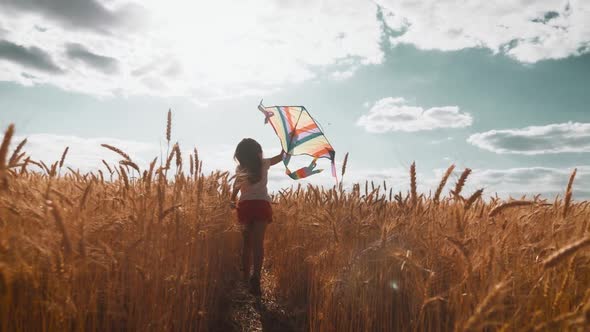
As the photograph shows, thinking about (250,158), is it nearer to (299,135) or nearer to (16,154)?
(299,135)

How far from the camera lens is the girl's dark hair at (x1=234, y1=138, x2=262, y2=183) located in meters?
5.08

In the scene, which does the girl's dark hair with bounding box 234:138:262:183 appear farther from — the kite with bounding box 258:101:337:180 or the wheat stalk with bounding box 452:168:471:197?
the wheat stalk with bounding box 452:168:471:197

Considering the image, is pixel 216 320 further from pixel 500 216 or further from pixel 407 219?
pixel 500 216

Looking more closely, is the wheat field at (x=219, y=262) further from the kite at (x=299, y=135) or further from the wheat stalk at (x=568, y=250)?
the kite at (x=299, y=135)

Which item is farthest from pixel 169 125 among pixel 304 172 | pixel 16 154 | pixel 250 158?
pixel 304 172

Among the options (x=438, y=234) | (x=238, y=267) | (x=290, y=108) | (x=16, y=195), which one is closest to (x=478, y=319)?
(x=438, y=234)

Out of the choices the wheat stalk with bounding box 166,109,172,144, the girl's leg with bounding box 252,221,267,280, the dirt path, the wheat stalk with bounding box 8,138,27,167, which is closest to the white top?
the girl's leg with bounding box 252,221,267,280

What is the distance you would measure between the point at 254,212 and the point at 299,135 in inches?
82.2

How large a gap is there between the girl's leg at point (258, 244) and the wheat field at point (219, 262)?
80cm

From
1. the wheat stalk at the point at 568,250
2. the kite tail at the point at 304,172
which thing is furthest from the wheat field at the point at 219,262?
the kite tail at the point at 304,172

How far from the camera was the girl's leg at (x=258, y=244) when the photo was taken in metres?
4.91

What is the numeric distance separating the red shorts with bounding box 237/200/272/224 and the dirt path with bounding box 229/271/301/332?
805mm

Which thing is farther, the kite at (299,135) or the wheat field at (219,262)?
the kite at (299,135)

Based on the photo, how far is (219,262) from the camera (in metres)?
4.18
